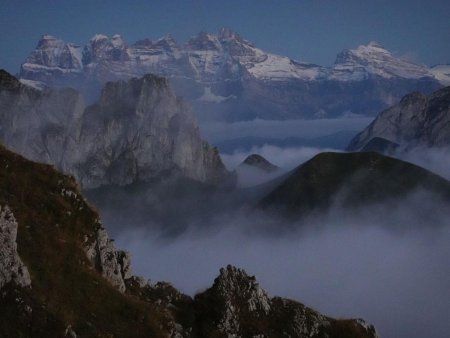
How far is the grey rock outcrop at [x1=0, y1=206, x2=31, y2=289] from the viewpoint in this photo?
123ft

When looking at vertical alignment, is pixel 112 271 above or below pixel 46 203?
below

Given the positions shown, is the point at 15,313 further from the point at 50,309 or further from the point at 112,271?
the point at 112,271

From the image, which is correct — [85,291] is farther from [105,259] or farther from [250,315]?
[250,315]

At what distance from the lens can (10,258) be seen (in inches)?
1501

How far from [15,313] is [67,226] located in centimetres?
1219

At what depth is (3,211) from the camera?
40469 millimetres

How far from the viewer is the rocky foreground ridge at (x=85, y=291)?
37344 millimetres

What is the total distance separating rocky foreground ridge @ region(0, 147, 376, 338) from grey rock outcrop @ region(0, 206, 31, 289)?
0.07m

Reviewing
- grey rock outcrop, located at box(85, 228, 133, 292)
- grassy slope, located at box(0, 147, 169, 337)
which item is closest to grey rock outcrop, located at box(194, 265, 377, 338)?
grassy slope, located at box(0, 147, 169, 337)

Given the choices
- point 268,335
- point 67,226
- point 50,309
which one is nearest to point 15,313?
point 50,309

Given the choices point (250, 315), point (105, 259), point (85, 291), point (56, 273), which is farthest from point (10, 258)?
point (250, 315)

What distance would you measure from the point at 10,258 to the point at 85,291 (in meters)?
6.44

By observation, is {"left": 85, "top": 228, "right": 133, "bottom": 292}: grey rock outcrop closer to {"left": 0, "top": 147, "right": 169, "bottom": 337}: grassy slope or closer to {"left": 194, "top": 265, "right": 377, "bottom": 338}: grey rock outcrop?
{"left": 0, "top": 147, "right": 169, "bottom": 337}: grassy slope

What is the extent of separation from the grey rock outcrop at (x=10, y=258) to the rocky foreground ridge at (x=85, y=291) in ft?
0.23
